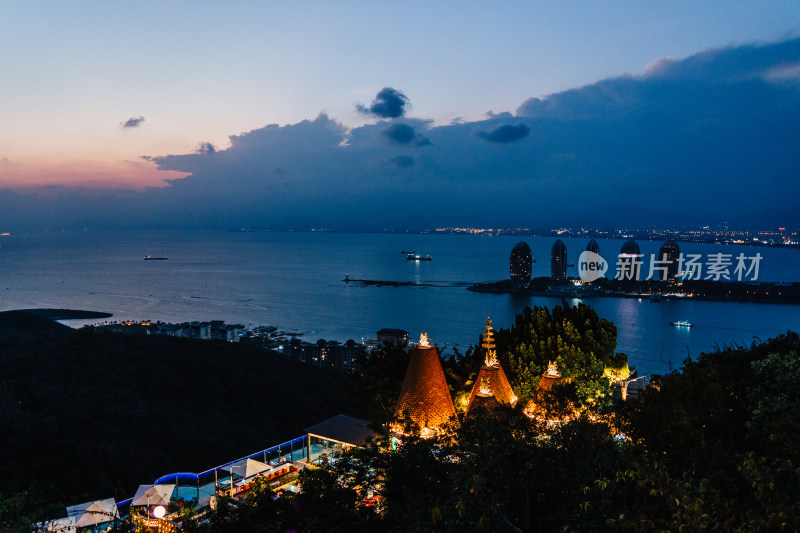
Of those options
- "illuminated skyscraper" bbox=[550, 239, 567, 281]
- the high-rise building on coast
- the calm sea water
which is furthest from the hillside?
"illuminated skyscraper" bbox=[550, 239, 567, 281]

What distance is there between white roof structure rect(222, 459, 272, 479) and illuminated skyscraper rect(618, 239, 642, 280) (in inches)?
→ 3938

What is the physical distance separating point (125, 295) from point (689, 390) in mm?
87948

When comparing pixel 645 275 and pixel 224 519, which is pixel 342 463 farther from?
pixel 645 275

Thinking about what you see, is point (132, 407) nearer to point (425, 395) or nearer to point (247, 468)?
point (247, 468)

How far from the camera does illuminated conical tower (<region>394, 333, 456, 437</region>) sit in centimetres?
933

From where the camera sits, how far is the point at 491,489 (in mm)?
5543

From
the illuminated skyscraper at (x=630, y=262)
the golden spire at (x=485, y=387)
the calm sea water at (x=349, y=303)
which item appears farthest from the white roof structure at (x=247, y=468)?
the illuminated skyscraper at (x=630, y=262)

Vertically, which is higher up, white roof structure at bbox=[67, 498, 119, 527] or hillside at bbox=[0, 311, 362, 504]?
white roof structure at bbox=[67, 498, 119, 527]

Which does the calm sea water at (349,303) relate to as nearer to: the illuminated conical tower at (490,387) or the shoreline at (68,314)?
the shoreline at (68,314)

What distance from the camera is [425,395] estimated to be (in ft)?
31.3

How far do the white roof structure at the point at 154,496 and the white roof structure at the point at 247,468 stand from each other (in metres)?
1.42

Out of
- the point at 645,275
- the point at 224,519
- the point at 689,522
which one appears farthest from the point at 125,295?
the point at 645,275

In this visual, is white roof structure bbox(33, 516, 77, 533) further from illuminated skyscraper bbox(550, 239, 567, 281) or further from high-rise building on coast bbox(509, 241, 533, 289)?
illuminated skyscraper bbox(550, 239, 567, 281)

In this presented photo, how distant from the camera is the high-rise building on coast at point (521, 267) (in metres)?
92.2
